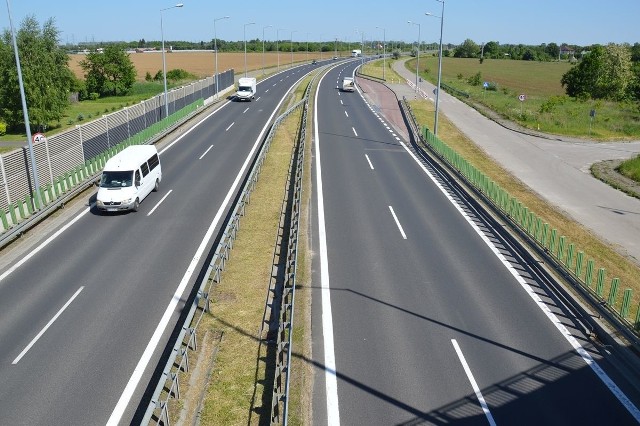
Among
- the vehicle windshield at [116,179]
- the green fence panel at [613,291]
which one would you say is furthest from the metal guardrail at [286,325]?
the green fence panel at [613,291]

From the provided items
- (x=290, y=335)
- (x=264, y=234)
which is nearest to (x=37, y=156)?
(x=264, y=234)

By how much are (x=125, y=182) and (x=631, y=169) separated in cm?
3304

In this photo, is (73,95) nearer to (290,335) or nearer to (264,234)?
(264,234)

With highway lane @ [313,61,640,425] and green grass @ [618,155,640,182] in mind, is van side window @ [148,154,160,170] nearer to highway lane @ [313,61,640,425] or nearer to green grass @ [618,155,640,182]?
highway lane @ [313,61,640,425]

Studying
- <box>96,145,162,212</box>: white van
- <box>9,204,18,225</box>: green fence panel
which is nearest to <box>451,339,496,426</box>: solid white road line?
<box>96,145,162,212</box>: white van

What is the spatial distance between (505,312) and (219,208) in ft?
43.7

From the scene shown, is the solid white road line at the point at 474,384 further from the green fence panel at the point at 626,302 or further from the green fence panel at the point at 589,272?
the green fence panel at the point at 589,272

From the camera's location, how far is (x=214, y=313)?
15148 millimetres

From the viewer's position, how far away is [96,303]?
15.4 meters

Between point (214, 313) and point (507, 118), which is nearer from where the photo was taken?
point (214, 313)

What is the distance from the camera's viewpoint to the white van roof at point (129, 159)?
23344 millimetres

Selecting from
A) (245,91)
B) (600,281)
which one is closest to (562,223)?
(600,281)

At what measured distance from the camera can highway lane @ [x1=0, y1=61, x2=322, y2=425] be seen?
11.6 m

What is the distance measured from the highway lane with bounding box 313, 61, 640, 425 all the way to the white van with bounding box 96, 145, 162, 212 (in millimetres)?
7987
